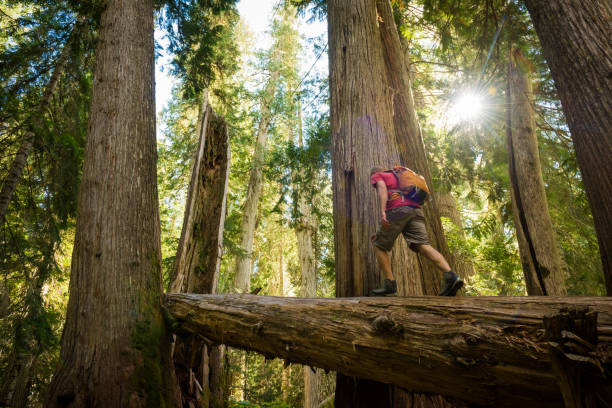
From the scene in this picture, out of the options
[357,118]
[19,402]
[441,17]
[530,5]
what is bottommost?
[19,402]

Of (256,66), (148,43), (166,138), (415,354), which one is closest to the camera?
(415,354)

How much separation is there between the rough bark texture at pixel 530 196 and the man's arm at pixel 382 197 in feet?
12.4

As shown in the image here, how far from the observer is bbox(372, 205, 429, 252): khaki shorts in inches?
121

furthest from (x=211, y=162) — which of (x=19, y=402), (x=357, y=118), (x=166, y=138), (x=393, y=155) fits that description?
(x=166, y=138)

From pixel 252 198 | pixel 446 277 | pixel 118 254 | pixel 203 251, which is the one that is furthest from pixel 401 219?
pixel 252 198

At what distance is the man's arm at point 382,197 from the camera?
303cm

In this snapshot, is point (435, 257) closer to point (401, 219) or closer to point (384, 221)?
point (401, 219)

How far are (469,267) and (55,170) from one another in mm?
10185

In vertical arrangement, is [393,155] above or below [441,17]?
below

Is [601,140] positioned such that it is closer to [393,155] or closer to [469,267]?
[393,155]

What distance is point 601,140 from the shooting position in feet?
8.48

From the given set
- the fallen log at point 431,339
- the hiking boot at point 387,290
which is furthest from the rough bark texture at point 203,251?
the hiking boot at point 387,290

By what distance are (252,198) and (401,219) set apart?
10385 millimetres

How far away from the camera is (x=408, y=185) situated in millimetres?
3225
